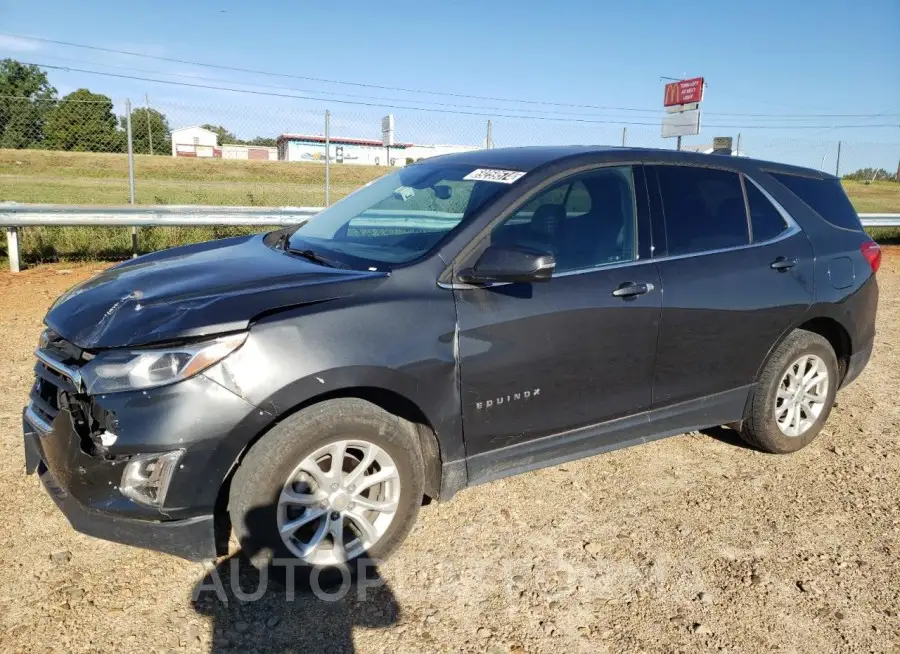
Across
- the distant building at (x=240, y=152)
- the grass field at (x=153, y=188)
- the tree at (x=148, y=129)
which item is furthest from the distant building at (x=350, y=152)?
the distant building at (x=240, y=152)

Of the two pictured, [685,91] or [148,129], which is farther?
[685,91]

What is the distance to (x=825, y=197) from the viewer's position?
445cm

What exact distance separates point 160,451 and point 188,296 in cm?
63

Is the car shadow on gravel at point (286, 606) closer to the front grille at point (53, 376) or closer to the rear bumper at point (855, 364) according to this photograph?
the front grille at point (53, 376)

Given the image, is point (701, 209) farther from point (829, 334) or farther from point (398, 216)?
point (398, 216)

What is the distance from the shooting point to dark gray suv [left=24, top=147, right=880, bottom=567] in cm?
252

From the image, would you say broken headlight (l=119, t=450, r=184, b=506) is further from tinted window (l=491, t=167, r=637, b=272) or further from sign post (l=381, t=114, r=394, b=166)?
sign post (l=381, t=114, r=394, b=166)

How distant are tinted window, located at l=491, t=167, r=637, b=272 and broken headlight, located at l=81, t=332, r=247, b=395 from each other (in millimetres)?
1300

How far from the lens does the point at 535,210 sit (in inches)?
130

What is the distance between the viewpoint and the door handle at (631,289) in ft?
11.1

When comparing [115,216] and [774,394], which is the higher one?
[115,216]

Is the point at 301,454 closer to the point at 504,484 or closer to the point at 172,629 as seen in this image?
the point at 172,629

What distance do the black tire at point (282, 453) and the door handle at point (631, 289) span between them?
1255 millimetres

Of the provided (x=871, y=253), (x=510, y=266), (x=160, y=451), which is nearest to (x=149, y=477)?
(x=160, y=451)
